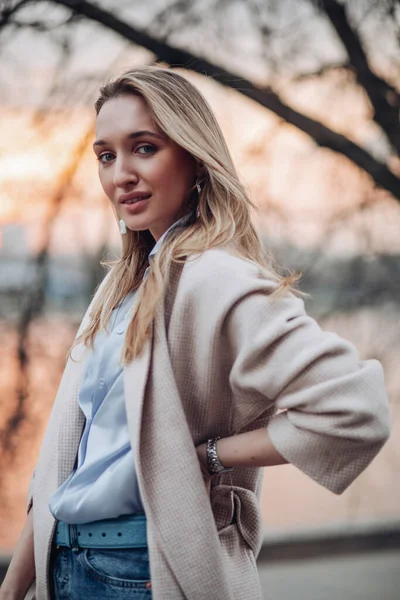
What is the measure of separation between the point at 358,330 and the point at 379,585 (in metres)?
1.12

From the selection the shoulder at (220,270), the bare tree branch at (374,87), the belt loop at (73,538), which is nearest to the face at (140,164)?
the shoulder at (220,270)

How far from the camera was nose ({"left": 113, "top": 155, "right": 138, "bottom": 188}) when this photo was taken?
3.95ft

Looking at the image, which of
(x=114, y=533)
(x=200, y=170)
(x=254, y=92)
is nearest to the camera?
(x=114, y=533)

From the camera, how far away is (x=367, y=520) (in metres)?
3.31

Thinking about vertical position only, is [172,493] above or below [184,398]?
below

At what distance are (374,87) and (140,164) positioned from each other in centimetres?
190

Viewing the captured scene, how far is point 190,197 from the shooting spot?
4.18 feet

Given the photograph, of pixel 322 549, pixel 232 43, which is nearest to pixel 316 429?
pixel 232 43

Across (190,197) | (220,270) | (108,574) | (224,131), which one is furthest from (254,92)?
(108,574)

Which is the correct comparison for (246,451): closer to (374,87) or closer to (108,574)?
(108,574)

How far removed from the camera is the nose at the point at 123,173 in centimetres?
120

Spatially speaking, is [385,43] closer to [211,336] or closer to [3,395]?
[3,395]

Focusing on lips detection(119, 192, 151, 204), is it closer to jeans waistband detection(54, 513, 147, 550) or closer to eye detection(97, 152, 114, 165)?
eye detection(97, 152, 114, 165)

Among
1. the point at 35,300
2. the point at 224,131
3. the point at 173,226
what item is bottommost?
the point at 173,226
